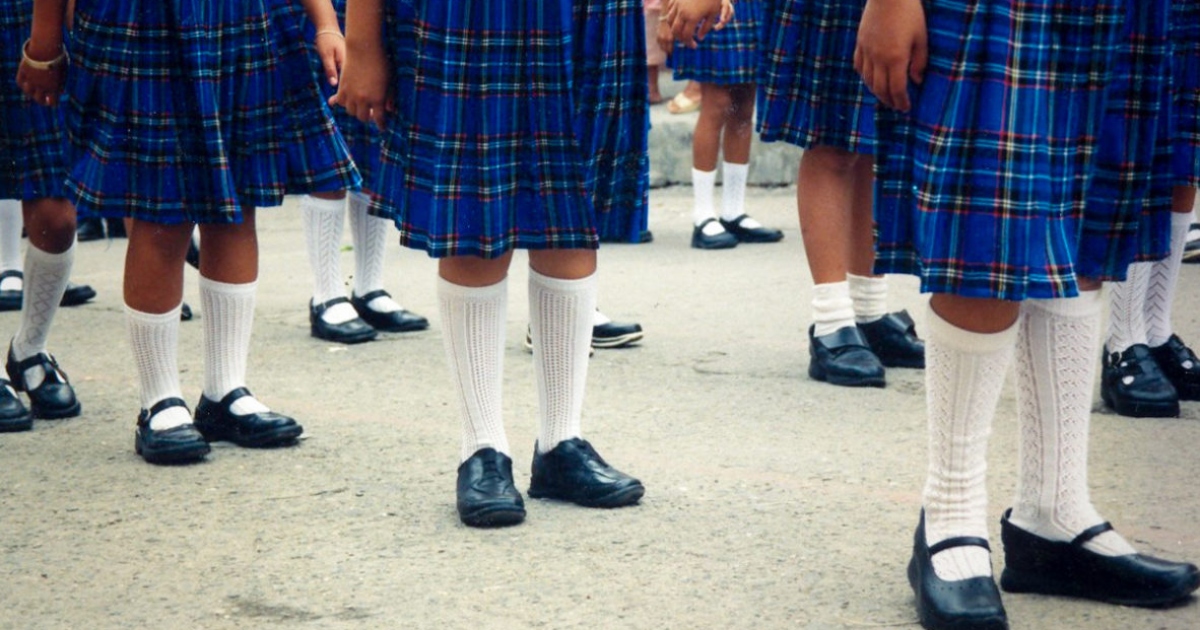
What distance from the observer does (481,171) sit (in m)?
2.92

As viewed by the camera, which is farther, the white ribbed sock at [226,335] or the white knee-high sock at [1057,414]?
the white ribbed sock at [226,335]

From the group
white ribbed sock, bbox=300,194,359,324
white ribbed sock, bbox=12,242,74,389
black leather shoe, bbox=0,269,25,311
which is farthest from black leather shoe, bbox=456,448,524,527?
black leather shoe, bbox=0,269,25,311

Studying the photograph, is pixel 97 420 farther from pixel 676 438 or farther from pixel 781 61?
pixel 781 61

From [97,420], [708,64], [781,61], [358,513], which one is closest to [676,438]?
[358,513]

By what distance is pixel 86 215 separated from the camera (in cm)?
343

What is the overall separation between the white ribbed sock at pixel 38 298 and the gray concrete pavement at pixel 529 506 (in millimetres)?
200

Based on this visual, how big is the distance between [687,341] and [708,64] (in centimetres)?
211

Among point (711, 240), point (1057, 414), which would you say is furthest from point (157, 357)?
point (711, 240)

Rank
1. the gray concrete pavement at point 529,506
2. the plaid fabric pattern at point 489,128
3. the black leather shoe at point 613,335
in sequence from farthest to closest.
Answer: the black leather shoe at point 613,335, the plaid fabric pattern at point 489,128, the gray concrete pavement at point 529,506

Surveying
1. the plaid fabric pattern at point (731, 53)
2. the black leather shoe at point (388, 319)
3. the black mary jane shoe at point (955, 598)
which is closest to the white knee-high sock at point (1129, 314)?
the black mary jane shoe at point (955, 598)

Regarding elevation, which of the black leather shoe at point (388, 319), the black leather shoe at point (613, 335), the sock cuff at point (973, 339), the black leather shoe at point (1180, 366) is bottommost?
the black leather shoe at point (388, 319)

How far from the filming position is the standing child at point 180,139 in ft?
11.2

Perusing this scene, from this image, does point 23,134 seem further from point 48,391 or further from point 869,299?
point 869,299

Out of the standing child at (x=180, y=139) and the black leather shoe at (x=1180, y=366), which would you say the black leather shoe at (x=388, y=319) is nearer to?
the standing child at (x=180, y=139)
